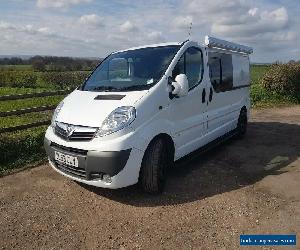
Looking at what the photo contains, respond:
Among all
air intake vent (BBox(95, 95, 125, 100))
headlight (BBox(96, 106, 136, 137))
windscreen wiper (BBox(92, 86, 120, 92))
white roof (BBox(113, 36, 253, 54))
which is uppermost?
white roof (BBox(113, 36, 253, 54))

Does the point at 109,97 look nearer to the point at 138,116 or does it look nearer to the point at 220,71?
the point at 138,116

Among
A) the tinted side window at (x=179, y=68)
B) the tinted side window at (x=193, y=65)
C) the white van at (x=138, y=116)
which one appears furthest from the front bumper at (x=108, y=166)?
the tinted side window at (x=193, y=65)

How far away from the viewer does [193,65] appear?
5.72m

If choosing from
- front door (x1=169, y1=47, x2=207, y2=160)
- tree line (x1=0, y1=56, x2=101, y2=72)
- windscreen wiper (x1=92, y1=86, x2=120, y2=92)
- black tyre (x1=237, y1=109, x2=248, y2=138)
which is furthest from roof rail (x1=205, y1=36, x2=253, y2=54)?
tree line (x1=0, y1=56, x2=101, y2=72)

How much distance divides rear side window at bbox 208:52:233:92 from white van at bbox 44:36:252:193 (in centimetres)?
2

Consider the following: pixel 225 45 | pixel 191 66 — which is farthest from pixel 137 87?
pixel 225 45

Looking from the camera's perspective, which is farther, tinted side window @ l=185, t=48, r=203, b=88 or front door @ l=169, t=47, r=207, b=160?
tinted side window @ l=185, t=48, r=203, b=88

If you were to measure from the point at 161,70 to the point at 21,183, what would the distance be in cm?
282

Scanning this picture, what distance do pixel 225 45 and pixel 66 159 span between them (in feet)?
13.3

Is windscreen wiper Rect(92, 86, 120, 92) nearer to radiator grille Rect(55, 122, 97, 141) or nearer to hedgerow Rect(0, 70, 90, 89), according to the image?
radiator grille Rect(55, 122, 97, 141)

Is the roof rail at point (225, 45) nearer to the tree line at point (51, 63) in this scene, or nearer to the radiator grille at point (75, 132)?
the radiator grille at point (75, 132)

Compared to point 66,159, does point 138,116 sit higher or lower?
higher

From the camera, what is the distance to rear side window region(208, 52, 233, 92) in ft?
20.8

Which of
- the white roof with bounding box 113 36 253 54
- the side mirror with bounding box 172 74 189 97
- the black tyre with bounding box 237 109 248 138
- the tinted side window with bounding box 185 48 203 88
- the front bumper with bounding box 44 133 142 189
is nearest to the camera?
the front bumper with bounding box 44 133 142 189
